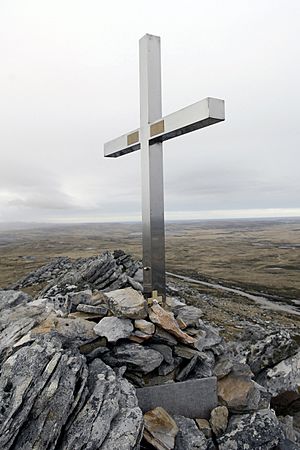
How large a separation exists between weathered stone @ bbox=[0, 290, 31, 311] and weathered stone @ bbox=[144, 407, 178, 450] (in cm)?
402

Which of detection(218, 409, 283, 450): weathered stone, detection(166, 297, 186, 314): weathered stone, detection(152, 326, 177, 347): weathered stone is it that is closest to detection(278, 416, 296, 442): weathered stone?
detection(218, 409, 283, 450): weathered stone

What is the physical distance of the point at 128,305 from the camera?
6.33 m

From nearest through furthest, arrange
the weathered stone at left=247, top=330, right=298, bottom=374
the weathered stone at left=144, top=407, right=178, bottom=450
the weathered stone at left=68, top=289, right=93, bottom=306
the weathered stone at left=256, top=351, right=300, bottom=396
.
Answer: the weathered stone at left=144, top=407, right=178, bottom=450, the weathered stone at left=68, top=289, right=93, bottom=306, the weathered stone at left=256, top=351, right=300, bottom=396, the weathered stone at left=247, top=330, right=298, bottom=374

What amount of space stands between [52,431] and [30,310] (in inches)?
121

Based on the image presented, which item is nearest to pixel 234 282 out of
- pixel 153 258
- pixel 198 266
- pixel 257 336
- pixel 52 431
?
pixel 198 266

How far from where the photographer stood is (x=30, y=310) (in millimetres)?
6891

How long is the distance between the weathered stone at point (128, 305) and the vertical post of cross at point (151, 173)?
763 mm

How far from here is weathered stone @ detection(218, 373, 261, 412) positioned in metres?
6.29

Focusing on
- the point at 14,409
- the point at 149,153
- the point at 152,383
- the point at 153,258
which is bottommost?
the point at 152,383

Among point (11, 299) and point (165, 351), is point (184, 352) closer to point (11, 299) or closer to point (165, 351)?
point (165, 351)

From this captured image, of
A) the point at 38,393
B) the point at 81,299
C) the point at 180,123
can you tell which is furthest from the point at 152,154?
the point at 38,393

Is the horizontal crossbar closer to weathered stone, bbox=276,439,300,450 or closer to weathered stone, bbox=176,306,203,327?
weathered stone, bbox=176,306,203,327

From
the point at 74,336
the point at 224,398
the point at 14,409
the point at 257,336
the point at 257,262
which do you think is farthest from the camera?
the point at 257,262

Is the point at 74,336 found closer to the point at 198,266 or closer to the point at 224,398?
the point at 224,398
